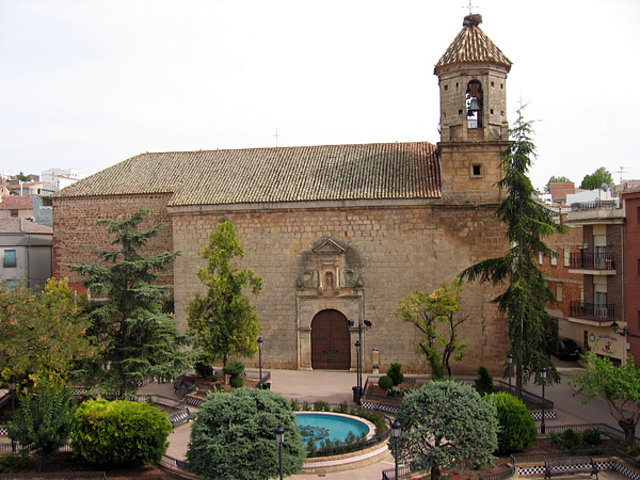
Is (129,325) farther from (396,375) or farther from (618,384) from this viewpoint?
(618,384)

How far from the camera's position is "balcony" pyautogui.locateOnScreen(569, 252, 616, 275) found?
21953 mm

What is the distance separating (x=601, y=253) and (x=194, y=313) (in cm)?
1531

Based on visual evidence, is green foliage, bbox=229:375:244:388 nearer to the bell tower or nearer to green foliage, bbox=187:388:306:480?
green foliage, bbox=187:388:306:480

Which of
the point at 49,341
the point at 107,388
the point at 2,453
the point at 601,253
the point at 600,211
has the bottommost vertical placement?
the point at 2,453

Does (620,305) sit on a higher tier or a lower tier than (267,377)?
A: higher

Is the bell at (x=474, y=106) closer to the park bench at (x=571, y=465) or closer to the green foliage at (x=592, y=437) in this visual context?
the green foliage at (x=592, y=437)

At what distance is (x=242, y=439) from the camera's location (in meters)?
11.8

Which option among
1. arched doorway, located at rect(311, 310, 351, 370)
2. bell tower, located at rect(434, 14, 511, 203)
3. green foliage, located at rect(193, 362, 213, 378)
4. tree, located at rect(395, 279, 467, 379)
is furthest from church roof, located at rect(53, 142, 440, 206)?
green foliage, located at rect(193, 362, 213, 378)

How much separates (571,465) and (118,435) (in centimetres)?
1078

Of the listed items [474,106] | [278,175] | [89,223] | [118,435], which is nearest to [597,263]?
[474,106]

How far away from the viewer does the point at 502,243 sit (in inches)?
891

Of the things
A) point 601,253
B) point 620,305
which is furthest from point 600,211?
point 620,305

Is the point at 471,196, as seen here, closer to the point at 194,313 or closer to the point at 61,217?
the point at 194,313

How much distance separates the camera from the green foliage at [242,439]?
1173 cm
